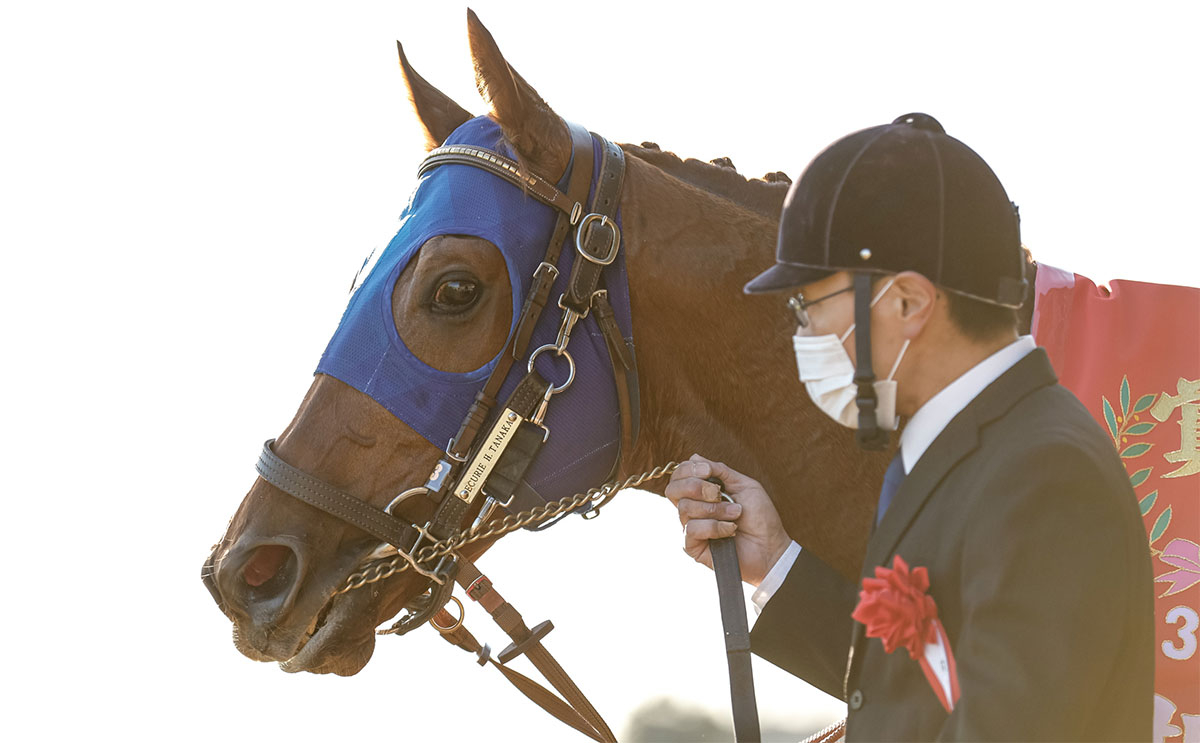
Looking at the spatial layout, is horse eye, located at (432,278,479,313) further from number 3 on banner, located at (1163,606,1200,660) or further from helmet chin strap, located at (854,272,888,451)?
number 3 on banner, located at (1163,606,1200,660)

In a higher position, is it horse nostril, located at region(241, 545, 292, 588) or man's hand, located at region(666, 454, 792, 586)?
man's hand, located at region(666, 454, 792, 586)

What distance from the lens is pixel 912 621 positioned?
5.90ft

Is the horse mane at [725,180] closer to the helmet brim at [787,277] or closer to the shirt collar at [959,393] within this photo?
the helmet brim at [787,277]

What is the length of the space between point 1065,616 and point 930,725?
35 centimetres

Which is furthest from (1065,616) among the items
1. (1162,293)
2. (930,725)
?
(1162,293)

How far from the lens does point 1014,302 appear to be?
1.97 meters

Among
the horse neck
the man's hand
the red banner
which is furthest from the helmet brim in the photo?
the red banner

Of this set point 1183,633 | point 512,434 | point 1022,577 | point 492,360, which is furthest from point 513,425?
point 1183,633

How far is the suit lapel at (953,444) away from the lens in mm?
1908

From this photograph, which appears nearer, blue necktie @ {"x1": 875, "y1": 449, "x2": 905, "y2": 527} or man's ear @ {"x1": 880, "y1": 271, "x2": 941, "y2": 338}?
man's ear @ {"x1": 880, "y1": 271, "x2": 941, "y2": 338}

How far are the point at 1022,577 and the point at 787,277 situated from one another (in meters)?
0.74

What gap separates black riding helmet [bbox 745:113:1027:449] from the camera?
1.94 meters

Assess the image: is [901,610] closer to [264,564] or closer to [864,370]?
[864,370]

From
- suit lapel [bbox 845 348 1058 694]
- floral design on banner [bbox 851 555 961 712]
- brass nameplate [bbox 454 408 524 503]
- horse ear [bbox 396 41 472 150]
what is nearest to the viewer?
floral design on banner [bbox 851 555 961 712]
